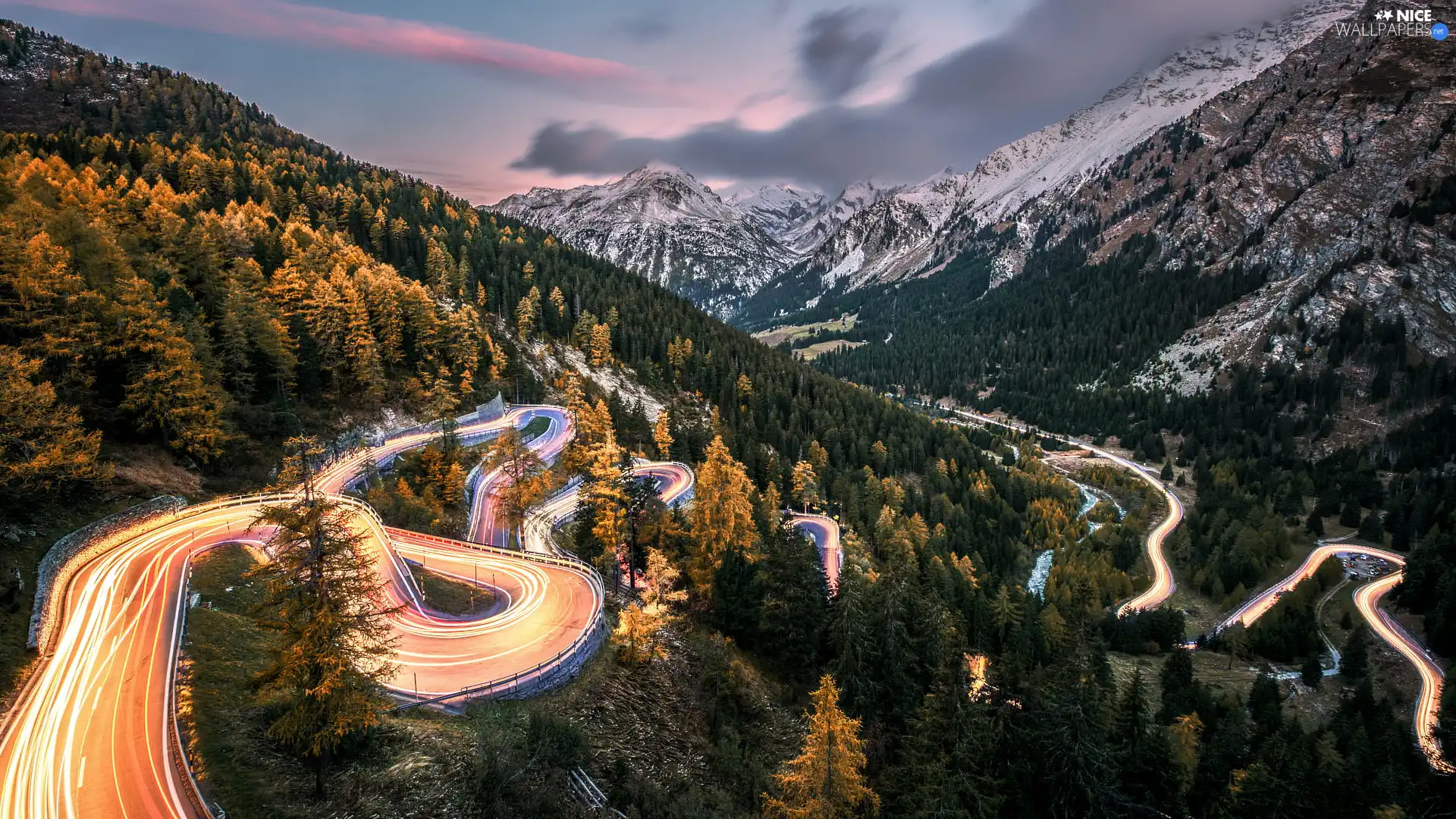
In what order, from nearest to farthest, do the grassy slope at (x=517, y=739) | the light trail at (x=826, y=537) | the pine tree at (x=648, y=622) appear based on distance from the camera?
1. the grassy slope at (x=517, y=739)
2. the pine tree at (x=648, y=622)
3. the light trail at (x=826, y=537)

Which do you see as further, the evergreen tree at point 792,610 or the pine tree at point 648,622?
the evergreen tree at point 792,610

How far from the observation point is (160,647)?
78.7 feet

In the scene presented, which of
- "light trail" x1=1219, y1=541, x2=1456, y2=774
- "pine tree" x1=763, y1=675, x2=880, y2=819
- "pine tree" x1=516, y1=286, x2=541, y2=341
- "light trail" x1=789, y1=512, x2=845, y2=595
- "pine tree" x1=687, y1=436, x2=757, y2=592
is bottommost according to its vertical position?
"light trail" x1=1219, y1=541, x2=1456, y2=774

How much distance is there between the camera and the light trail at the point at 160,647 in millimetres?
17938

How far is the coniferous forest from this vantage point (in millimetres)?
31812

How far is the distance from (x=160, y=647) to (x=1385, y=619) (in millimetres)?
128350

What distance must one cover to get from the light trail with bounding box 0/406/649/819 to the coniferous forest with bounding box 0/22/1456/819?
9.54 ft

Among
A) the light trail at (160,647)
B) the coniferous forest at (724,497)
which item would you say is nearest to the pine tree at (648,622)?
the coniferous forest at (724,497)

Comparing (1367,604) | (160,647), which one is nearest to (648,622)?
(160,647)

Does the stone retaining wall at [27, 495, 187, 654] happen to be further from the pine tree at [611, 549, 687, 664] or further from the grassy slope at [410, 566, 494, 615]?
the pine tree at [611, 549, 687, 664]

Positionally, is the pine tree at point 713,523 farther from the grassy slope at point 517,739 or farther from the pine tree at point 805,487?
the pine tree at point 805,487

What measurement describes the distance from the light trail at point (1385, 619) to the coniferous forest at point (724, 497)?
101 inches

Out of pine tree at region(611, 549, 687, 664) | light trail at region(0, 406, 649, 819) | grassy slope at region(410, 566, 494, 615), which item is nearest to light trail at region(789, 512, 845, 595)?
pine tree at region(611, 549, 687, 664)

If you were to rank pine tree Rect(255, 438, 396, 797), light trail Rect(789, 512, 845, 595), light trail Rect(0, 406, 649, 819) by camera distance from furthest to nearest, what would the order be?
light trail Rect(789, 512, 845, 595) < light trail Rect(0, 406, 649, 819) < pine tree Rect(255, 438, 396, 797)
